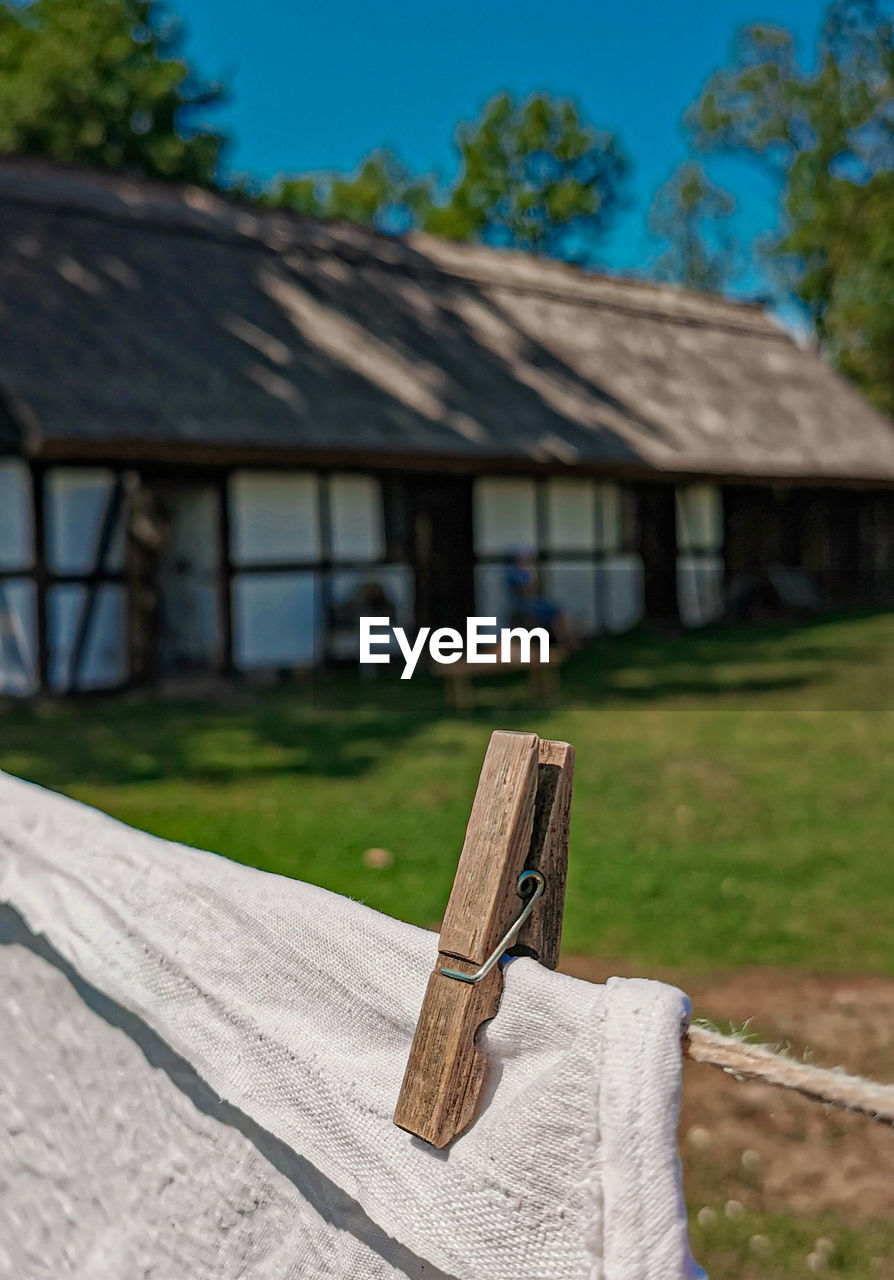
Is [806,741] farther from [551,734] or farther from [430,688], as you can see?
[430,688]

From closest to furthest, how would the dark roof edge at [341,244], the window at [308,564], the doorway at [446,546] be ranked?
1. the window at [308,564]
2. the doorway at [446,546]
3. the dark roof edge at [341,244]

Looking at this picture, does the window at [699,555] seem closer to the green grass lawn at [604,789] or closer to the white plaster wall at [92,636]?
the green grass lawn at [604,789]

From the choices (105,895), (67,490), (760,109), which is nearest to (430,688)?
(67,490)

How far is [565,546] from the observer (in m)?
16.2

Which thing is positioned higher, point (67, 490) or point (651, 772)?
point (67, 490)

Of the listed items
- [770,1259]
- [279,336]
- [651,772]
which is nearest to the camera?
[770,1259]

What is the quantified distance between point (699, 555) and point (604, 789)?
11893mm

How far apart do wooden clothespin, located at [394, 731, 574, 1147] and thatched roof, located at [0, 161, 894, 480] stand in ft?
32.8

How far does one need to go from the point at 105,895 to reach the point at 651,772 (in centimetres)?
631

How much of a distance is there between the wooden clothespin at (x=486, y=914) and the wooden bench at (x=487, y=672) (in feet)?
29.0

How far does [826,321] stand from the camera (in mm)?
36000

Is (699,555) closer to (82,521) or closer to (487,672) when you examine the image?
(487,672)

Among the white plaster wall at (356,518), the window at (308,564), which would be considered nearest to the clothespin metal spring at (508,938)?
the window at (308,564)

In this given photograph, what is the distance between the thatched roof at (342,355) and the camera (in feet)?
39.1
